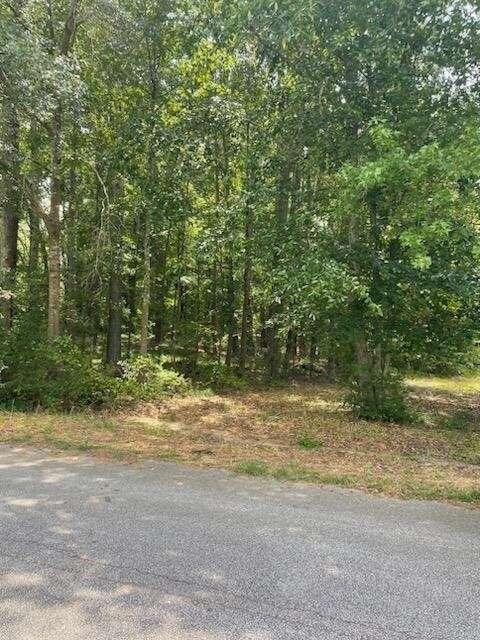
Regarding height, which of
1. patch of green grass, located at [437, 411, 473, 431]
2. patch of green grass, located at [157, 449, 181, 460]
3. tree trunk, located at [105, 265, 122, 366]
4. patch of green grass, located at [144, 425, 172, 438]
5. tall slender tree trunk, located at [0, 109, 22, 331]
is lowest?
patch of green grass, located at [437, 411, 473, 431]

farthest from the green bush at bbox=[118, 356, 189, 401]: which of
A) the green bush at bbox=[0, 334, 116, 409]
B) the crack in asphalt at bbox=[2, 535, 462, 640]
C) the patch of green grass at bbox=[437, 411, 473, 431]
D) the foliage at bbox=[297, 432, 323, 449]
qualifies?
the crack in asphalt at bbox=[2, 535, 462, 640]

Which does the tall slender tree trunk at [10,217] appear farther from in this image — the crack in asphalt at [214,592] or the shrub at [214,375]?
the crack in asphalt at [214,592]

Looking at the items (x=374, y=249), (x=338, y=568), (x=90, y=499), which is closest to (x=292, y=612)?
(x=338, y=568)

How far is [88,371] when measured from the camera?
35.7 feet

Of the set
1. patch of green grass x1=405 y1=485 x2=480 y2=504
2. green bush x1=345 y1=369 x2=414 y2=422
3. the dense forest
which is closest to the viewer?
patch of green grass x1=405 y1=485 x2=480 y2=504

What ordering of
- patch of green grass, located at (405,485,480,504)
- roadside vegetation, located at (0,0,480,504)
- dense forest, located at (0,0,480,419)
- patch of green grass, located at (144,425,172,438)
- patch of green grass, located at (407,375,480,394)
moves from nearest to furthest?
patch of green grass, located at (405,485,480,504) < roadside vegetation, located at (0,0,480,504) < dense forest, located at (0,0,480,419) < patch of green grass, located at (144,425,172,438) < patch of green grass, located at (407,375,480,394)

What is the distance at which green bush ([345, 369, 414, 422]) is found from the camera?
33.8ft

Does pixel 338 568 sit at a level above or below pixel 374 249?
below

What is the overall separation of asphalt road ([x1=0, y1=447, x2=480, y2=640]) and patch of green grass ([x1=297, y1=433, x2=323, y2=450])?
2.66 m

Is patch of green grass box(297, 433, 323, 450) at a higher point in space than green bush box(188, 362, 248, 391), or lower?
lower

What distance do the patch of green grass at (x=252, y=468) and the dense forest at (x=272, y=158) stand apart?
297 cm

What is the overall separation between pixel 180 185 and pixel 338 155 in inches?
140

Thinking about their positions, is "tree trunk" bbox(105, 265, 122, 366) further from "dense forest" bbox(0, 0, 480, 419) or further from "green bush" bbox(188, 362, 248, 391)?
"green bush" bbox(188, 362, 248, 391)

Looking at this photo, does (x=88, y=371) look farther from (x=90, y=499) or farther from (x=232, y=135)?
(x=90, y=499)
